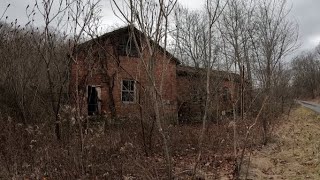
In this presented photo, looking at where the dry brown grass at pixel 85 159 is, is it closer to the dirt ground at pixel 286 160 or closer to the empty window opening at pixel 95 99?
the dirt ground at pixel 286 160

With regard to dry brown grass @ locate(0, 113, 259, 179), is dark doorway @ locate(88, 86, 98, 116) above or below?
above

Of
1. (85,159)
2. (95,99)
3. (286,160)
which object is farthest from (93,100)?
(85,159)

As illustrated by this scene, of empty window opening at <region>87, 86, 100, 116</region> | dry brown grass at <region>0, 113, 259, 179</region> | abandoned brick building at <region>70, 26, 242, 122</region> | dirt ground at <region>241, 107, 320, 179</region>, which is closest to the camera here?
dry brown grass at <region>0, 113, 259, 179</region>

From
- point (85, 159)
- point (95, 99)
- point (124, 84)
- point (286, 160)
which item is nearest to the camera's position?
point (85, 159)

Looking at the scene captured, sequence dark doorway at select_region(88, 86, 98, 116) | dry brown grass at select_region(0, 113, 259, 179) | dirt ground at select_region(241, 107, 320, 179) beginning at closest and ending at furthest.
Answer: dry brown grass at select_region(0, 113, 259, 179), dirt ground at select_region(241, 107, 320, 179), dark doorway at select_region(88, 86, 98, 116)

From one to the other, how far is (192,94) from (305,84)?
74954mm

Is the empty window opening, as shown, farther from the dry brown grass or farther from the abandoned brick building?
the dry brown grass

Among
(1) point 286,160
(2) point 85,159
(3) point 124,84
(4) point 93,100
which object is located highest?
(3) point 124,84

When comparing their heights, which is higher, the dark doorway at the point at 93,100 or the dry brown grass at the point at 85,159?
the dark doorway at the point at 93,100

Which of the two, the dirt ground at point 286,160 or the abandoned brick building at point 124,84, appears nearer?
the dirt ground at point 286,160

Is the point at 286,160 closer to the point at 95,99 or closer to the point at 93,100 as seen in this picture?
the point at 95,99

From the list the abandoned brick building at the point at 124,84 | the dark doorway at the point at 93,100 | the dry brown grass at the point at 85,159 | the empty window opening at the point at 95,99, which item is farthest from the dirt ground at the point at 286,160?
the dark doorway at the point at 93,100

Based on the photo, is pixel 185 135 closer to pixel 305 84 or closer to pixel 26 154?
pixel 26 154

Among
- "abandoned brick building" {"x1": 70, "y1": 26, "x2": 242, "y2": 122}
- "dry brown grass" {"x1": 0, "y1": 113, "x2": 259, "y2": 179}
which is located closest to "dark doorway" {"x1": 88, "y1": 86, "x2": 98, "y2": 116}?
"abandoned brick building" {"x1": 70, "y1": 26, "x2": 242, "y2": 122}
